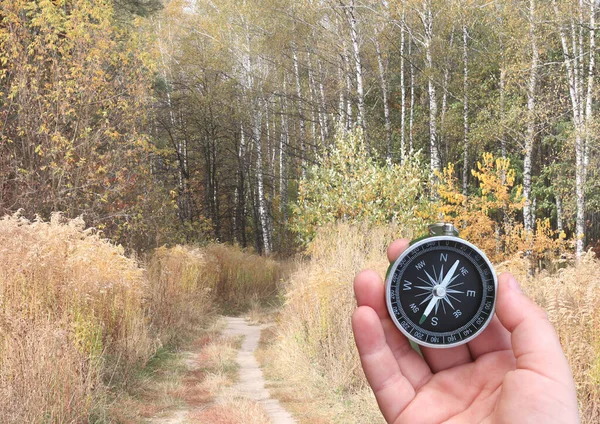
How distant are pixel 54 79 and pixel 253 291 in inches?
279

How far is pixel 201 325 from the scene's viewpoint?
→ 10.1 meters

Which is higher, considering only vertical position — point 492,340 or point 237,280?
point 492,340

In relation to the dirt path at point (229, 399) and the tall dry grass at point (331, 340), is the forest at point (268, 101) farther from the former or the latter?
Result: the tall dry grass at point (331, 340)

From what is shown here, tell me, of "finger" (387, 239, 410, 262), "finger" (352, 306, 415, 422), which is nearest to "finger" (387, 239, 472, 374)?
"finger" (352, 306, 415, 422)

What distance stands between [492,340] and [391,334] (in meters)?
0.29

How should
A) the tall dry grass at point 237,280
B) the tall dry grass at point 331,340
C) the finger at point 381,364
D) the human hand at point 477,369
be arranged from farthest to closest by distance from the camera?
the tall dry grass at point 237,280 → the tall dry grass at point 331,340 → the finger at point 381,364 → the human hand at point 477,369

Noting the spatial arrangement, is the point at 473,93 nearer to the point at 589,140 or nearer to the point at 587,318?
the point at 589,140

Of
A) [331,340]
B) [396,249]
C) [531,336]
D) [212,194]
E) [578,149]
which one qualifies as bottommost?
[331,340]

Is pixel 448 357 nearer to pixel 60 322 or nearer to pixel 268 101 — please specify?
pixel 60 322

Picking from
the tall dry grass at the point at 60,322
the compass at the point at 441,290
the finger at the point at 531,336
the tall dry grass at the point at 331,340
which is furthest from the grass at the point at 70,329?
the finger at the point at 531,336

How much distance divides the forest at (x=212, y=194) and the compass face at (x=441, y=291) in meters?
2.53

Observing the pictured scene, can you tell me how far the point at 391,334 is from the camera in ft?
5.78

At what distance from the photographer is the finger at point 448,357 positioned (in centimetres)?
175

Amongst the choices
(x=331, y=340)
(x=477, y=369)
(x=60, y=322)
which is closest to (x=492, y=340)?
(x=477, y=369)
